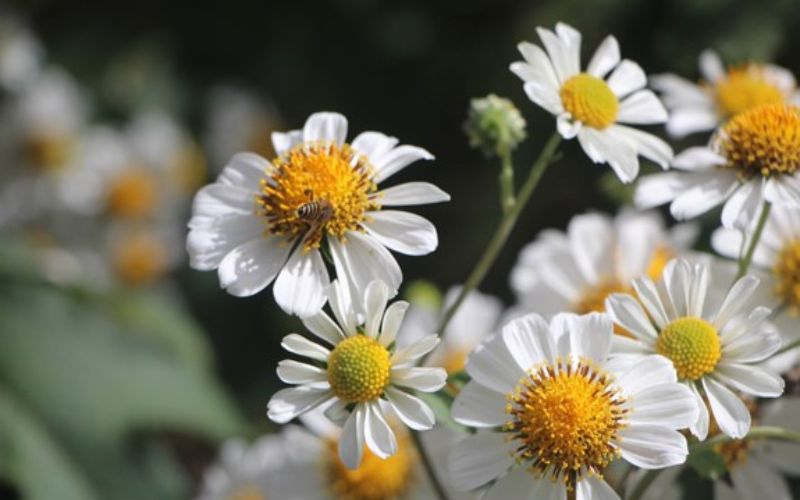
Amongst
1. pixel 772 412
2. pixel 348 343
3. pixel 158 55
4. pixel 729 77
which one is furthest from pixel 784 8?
pixel 158 55

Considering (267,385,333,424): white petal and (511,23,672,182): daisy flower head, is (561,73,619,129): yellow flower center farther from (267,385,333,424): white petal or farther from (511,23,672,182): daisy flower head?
(267,385,333,424): white petal

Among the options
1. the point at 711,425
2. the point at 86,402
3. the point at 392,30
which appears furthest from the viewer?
the point at 392,30

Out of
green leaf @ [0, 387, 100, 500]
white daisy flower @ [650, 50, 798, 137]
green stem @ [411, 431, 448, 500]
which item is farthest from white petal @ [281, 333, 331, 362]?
green leaf @ [0, 387, 100, 500]

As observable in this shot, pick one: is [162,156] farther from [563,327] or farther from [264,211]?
[563,327]

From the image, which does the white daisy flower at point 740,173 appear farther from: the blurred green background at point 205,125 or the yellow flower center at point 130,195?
the yellow flower center at point 130,195

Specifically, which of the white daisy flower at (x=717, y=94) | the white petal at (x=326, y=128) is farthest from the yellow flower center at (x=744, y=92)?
the white petal at (x=326, y=128)

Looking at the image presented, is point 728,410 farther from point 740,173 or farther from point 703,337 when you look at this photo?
point 740,173
